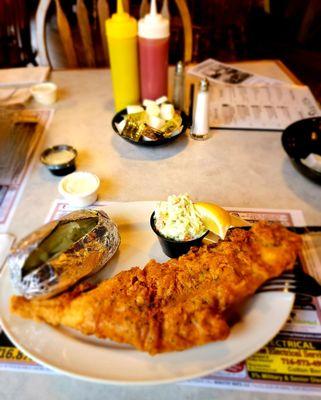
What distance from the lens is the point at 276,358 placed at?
2.32 ft

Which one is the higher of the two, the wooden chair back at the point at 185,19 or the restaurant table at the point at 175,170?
the wooden chair back at the point at 185,19

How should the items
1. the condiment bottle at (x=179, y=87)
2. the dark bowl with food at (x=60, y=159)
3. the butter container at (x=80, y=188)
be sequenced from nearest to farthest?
the butter container at (x=80, y=188) → the dark bowl with food at (x=60, y=159) → the condiment bottle at (x=179, y=87)

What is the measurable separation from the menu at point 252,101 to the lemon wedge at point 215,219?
0.62 metres

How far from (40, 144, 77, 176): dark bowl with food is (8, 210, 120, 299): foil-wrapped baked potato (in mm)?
358

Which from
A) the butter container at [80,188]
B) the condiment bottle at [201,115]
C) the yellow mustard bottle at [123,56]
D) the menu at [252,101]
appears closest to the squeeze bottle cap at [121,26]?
the yellow mustard bottle at [123,56]

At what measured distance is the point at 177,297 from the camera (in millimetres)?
748

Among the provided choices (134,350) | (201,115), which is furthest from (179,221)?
(201,115)

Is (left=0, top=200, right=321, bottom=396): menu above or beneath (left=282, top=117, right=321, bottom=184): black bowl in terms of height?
beneath

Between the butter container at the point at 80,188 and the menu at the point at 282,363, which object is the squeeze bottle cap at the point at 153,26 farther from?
the menu at the point at 282,363

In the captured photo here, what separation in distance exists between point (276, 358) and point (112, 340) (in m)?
0.34

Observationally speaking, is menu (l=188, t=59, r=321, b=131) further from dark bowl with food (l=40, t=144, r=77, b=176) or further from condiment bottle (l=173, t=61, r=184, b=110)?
dark bowl with food (l=40, t=144, r=77, b=176)

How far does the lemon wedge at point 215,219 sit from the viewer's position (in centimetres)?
86

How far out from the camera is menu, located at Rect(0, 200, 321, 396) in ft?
2.20

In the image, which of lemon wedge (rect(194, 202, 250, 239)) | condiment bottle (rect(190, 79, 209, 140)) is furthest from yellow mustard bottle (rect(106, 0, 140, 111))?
lemon wedge (rect(194, 202, 250, 239))
